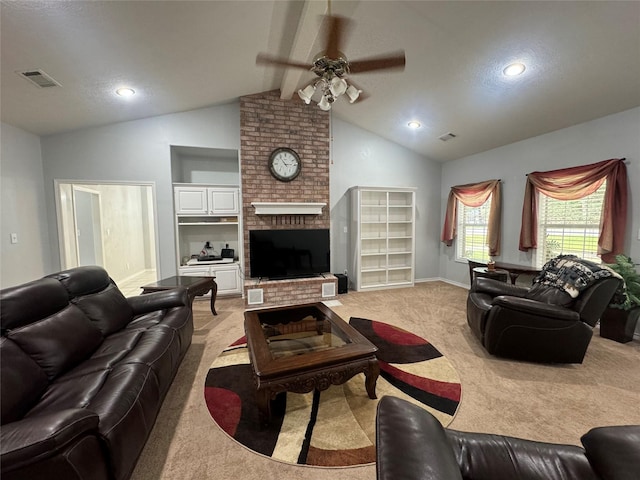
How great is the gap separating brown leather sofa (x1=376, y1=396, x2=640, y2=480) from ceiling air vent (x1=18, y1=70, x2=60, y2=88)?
3.92 m

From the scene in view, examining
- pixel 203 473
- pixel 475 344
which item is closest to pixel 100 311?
pixel 203 473

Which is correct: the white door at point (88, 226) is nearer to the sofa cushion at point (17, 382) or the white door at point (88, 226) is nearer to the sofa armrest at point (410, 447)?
the sofa cushion at point (17, 382)

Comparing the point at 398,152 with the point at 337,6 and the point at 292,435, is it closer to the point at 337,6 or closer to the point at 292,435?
the point at 337,6

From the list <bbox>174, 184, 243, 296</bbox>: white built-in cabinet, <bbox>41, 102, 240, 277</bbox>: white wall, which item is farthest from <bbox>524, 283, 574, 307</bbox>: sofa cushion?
<bbox>41, 102, 240, 277</bbox>: white wall

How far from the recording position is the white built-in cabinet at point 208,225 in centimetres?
423

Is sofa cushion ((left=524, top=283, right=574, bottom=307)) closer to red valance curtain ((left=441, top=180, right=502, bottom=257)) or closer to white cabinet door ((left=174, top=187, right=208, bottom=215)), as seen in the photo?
red valance curtain ((left=441, top=180, right=502, bottom=257))

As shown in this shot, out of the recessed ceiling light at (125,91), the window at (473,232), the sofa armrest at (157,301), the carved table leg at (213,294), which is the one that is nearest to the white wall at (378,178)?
the window at (473,232)

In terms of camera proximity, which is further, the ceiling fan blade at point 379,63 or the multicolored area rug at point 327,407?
the ceiling fan blade at point 379,63

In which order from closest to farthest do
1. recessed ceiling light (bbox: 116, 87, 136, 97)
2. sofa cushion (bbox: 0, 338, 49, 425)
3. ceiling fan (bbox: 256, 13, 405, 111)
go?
1. sofa cushion (bbox: 0, 338, 49, 425)
2. ceiling fan (bbox: 256, 13, 405, 111)
3. recessed ceiling light (bbox: 116, 87, 136, 97)

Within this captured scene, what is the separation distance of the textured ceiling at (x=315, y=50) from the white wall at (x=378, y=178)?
1.27m

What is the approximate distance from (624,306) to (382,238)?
3.14 meters

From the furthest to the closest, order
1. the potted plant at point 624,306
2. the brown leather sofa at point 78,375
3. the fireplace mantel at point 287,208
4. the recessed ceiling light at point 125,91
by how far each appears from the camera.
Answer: the fireplace mantel at point 287,208 → the recessed ceiling light at point 125,91 → the potted plant at point 624,306 → the brown leather sofa at point 78,375

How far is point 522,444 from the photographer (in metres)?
1.03

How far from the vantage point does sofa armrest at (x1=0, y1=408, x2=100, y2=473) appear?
86 cm
